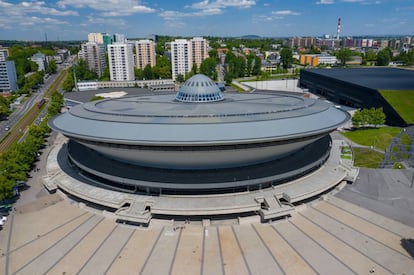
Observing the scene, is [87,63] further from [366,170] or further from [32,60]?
[366,170]

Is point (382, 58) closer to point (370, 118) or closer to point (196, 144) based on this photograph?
point (370, 118)

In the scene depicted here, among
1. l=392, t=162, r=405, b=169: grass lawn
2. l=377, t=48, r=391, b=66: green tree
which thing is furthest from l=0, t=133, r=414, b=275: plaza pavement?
l=377, t=48, r=391, b=66: green tree

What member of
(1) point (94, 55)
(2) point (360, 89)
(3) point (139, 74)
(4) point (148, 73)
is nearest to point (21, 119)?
(4) point (148, 73)

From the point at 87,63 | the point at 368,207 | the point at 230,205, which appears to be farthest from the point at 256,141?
the point at 87,63

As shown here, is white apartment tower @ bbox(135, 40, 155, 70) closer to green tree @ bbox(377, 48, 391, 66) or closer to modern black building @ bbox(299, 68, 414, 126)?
modern black building @ bbox(299, 68, 414, 126)

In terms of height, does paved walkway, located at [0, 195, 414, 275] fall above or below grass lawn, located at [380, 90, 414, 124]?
below

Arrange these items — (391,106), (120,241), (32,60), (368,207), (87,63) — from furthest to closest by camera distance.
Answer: (32,60), (87,63), (391,106), (368,207), (120,241)
